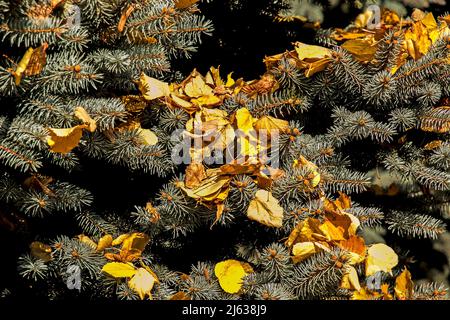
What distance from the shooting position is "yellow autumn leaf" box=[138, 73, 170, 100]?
140cm

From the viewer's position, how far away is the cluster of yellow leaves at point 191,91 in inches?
55.3

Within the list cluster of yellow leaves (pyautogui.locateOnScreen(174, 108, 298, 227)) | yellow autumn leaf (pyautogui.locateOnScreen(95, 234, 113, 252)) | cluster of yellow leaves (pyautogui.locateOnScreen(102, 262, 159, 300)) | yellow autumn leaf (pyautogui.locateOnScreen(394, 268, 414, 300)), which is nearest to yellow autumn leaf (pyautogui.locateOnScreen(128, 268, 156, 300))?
cluster of yellow leaves (pyautogui.locateOnScreen(102, 262, 159, 300))

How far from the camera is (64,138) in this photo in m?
1.24

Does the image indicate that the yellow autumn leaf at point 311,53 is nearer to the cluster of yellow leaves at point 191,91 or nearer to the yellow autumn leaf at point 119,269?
the cluster of yellow leaves at point 191,91

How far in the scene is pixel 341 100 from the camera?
155 centimetres

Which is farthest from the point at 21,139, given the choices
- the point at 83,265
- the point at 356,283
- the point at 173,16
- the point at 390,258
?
the point at 390,258

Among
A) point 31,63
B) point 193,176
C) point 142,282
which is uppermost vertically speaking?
point 31,63

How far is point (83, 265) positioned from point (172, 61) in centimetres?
73

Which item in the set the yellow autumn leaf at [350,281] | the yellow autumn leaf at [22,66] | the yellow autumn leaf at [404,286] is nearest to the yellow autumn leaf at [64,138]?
the yellow autumn leaf at [22,66]

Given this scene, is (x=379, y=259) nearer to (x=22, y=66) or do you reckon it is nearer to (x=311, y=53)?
(x=311, y=53)

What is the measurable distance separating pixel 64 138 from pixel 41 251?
316mm

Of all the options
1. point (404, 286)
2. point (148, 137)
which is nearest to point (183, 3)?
point (148, 137)

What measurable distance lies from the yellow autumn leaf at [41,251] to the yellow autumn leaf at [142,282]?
0.71 feet

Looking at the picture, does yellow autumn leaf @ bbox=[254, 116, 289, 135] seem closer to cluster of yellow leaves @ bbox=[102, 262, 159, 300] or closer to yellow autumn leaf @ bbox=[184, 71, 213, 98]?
yellow autumn leaf @ bbox=[184, 71, 213, 98]
